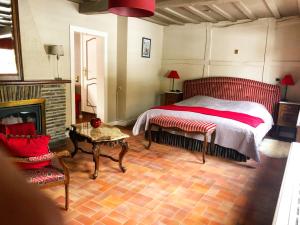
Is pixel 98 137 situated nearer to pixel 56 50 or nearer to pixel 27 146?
pixel 27 146

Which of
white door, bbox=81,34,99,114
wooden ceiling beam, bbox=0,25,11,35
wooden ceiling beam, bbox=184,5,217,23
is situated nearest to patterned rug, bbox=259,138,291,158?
wooden ceiling beam, bbox=184,5,217,23

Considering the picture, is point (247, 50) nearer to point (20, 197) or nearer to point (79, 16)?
point (79, 16)

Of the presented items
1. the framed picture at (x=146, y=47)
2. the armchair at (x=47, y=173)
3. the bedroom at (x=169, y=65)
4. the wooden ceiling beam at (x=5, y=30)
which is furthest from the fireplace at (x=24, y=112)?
the framed picture at (x=146, y=47)

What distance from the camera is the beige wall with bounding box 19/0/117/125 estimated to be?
11.9 ft

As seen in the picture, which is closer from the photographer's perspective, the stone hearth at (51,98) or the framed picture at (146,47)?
the stone hearth at (51,98)

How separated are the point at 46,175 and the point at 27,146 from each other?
335 millimetres

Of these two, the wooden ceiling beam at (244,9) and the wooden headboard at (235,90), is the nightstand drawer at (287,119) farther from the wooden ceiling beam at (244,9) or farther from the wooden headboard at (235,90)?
the wooden ceiling beam at (244,9)

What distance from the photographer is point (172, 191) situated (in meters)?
2.78

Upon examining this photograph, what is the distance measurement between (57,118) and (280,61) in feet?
15.3

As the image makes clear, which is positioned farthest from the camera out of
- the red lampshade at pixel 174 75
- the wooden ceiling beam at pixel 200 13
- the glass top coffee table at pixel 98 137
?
the red lampshade at pixel 174 75

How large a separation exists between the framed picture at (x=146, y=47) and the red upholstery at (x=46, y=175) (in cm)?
422

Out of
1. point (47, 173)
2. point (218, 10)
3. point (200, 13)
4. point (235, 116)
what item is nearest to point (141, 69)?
point (200, 13)

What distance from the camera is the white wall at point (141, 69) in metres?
5.51

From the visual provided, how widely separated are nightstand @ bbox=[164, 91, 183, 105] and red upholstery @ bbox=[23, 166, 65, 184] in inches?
170
